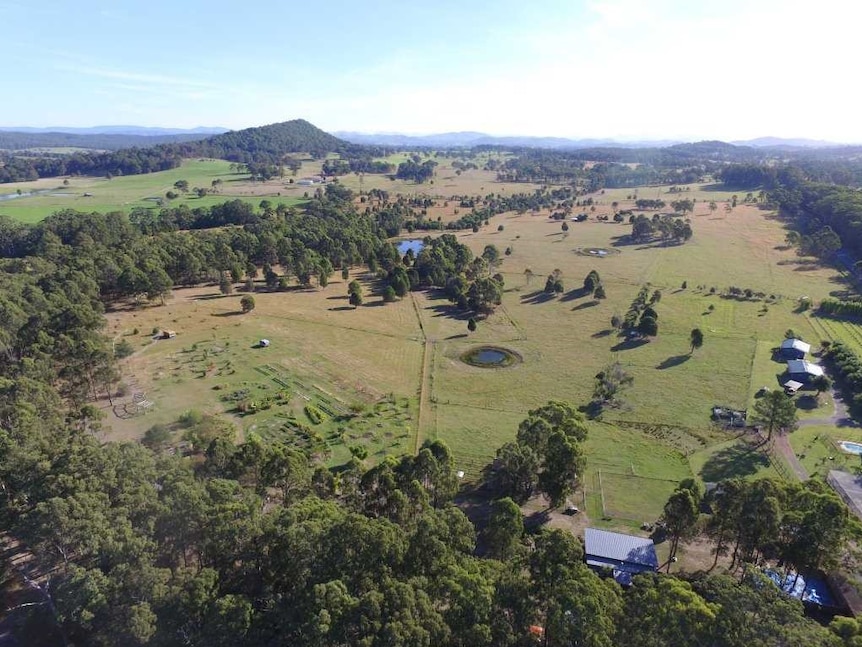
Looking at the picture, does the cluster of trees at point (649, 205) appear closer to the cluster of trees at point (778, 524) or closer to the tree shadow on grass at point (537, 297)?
the tree shadow on grass at point (537, 297)

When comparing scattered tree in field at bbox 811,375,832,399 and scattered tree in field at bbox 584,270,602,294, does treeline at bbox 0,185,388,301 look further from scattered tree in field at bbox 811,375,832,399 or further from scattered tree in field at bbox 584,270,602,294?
scattered tree in field at bbox 811,375,832,399

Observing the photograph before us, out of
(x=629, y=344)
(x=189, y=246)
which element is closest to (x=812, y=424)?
(x=629, y=344)

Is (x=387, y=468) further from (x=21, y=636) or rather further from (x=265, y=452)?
(x=21, y=636)

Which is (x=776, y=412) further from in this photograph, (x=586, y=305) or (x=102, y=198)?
(x=102, y=198)

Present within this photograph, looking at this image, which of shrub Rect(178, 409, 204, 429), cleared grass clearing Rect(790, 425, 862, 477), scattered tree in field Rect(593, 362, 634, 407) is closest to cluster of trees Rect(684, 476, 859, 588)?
cleared grass clearing Rect(790, 425, 862, 477)

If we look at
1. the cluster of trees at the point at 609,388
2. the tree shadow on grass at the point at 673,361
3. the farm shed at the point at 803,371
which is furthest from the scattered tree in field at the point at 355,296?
the farm shed at the point at 803,371

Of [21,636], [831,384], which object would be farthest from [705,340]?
[21,636]

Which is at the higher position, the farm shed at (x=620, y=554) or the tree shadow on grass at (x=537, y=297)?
the tree shadow on grass at (x=537, y=297)
